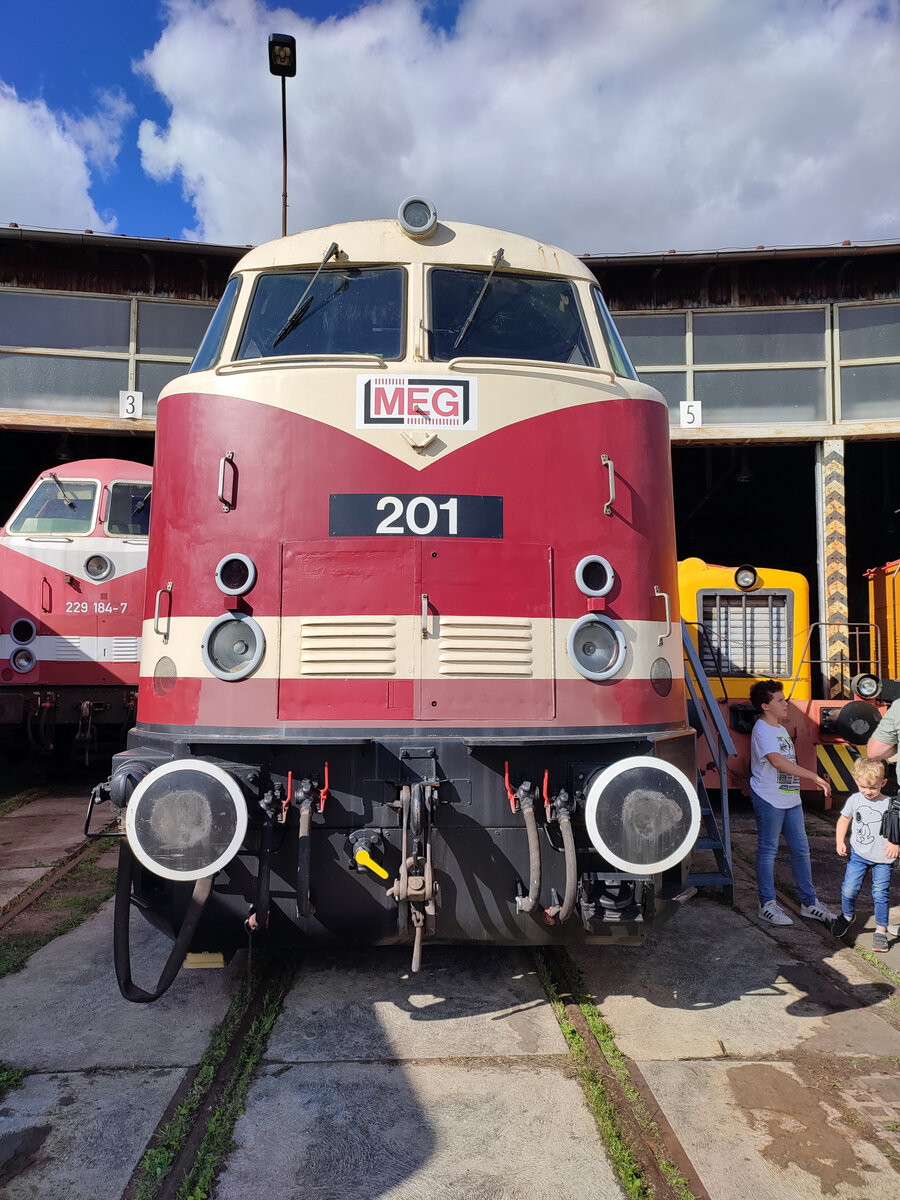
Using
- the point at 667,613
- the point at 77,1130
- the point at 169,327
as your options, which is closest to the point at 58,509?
the point at 169,327

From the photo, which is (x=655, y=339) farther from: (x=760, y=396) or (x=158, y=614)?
(x=158, y=614)

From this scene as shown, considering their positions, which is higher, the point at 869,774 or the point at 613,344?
the point at 613,344

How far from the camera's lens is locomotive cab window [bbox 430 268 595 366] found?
3.88 meters

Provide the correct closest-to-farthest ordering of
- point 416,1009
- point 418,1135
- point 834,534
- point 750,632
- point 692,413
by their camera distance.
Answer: point 418,1135 → point 416,1009 → point 750,632 → point 834,534 → point 692,413

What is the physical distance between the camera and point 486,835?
10.3ft

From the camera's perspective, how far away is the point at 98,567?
8.62 m

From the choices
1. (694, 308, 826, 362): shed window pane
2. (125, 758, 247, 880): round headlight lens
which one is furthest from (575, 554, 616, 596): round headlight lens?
(694, 308, 826, 362): shed window pane

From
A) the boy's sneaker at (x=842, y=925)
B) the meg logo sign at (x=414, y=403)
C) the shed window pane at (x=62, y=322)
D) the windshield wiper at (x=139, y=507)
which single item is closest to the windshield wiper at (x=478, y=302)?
the meg logo sign at (x=414, y=403)

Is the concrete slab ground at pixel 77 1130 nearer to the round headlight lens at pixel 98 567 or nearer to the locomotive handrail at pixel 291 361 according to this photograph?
the locomotive handrail at pixel 291 361

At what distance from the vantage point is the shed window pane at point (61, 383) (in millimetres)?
11430

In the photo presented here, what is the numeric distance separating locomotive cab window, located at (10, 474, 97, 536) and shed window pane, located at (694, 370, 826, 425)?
8.01 m

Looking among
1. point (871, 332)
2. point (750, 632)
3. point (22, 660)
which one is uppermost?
point (871, 332)

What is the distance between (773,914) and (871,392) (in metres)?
8.54

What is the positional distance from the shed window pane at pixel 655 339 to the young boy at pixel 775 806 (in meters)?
7.62
